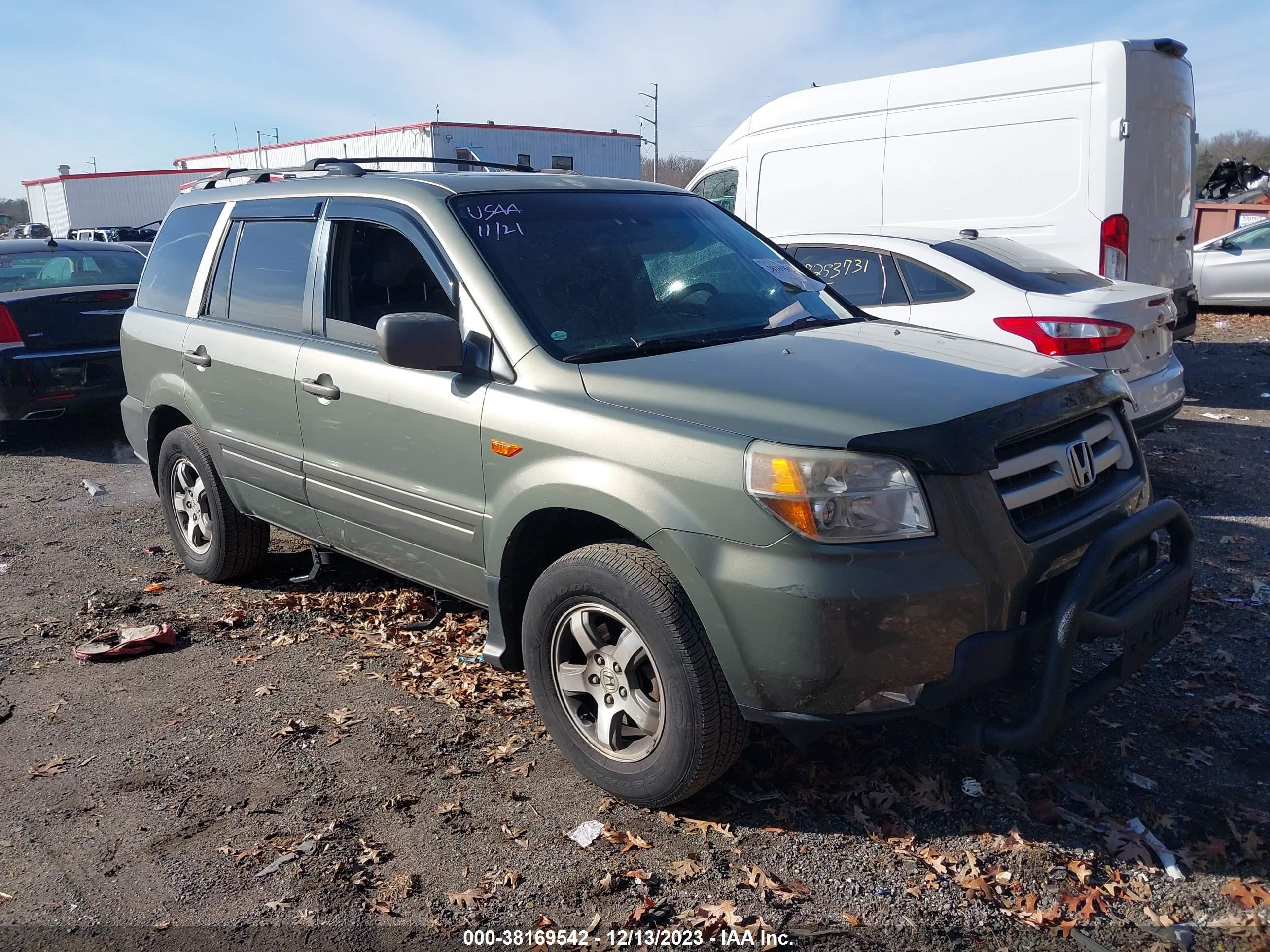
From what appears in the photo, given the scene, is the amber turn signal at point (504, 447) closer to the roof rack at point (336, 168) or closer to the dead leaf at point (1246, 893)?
the roof rack at point (336, 168)

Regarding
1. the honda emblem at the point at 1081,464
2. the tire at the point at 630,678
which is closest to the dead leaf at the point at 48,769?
the tire at the point at 630,678

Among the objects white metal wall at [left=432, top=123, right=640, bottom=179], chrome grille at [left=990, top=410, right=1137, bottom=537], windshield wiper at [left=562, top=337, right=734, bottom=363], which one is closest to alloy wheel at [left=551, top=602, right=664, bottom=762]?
windshield wiper at [left=562, top=337, right=734, bottom=363]

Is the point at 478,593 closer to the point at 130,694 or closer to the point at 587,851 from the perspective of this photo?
the point at 587,851

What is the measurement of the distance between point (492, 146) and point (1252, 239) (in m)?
22.4

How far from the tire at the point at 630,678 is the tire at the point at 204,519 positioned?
2.41 meters

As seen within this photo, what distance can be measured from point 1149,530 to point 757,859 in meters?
1.52

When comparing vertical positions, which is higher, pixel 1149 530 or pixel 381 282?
pixel 381 282

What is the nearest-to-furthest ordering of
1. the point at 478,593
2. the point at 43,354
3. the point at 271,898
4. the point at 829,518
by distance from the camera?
the point at 829,518 < the point at 271,898 < the point at 478,593 < the point at 43,354

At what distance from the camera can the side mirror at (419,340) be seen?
Result: 3.33m

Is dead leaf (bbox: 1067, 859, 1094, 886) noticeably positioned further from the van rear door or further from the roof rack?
the van rear door

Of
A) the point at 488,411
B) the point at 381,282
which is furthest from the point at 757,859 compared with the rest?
the point at 381,282

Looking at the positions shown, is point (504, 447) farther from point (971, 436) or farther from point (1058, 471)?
point (1058, 471)

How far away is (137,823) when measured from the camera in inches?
129

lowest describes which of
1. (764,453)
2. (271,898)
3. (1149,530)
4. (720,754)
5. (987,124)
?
(271,898)
